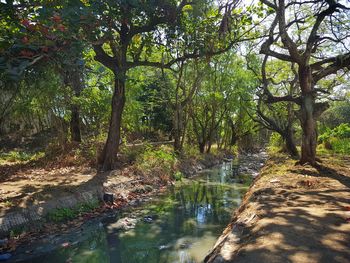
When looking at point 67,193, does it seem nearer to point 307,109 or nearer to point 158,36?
point 158,36

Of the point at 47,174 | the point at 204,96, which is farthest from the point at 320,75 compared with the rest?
the point at 204,96

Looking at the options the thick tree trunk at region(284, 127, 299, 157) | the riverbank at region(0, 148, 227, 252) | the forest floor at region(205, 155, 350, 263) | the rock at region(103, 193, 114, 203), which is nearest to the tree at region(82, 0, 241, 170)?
A: the riverbank at region(0, 148, 227, 252)

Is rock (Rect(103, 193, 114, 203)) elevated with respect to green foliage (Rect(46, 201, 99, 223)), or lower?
elevated

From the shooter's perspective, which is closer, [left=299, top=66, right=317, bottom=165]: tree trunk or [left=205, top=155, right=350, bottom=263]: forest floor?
[left=205, top=155, right=350, bottom=263]: forest floor

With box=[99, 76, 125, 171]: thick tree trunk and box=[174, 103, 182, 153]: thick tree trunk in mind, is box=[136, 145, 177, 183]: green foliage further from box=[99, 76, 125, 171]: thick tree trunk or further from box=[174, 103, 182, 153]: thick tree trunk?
box=[174, 103, 182, 153]: thick tree trunk

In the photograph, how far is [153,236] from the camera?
8117 mm

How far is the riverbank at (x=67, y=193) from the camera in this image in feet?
25.7

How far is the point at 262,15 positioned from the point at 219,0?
2.08 metres

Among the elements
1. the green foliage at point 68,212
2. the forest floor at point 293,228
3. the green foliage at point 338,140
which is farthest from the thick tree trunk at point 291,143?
the green foliage at point 68,212

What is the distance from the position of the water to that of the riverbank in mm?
606

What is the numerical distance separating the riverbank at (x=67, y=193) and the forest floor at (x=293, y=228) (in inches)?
176

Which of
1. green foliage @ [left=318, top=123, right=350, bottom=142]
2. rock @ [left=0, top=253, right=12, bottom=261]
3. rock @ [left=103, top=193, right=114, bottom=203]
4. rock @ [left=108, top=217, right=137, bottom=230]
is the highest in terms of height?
green foliage @ [left=318, top=123, right=350, bottom=142]

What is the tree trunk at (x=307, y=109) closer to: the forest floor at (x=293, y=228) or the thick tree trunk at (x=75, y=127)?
the forest floor at (x=293, y=228)

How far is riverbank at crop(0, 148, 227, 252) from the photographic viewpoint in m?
7.84
